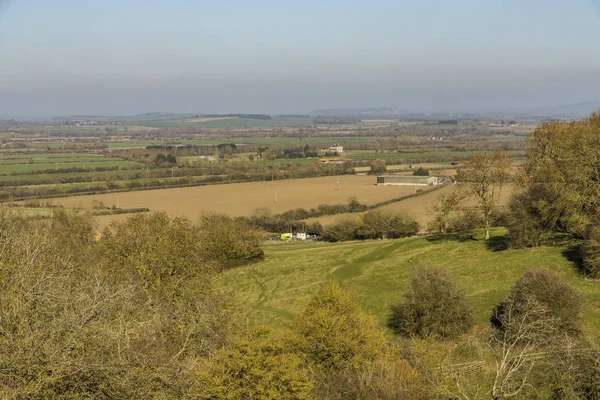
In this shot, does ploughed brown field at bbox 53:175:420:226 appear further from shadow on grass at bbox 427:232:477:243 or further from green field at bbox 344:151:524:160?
green field at bbox 344:151:524:160

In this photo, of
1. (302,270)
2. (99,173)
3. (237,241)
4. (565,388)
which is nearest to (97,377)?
(565,388)

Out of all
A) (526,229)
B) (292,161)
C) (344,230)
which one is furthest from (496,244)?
(292,161)

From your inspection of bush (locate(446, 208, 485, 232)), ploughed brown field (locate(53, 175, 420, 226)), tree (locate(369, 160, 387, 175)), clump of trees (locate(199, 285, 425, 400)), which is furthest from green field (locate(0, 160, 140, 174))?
clump of trees (locate(199, 285, 425, 400))

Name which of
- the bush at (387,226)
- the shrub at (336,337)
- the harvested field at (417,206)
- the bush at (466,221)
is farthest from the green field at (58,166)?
the shrub at (336,337)

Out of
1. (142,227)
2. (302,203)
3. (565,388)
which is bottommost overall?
(302,203)

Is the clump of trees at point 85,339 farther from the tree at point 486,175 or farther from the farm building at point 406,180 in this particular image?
the farm building at point 406,180

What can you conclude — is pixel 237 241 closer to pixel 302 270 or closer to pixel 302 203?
pixel 302 270

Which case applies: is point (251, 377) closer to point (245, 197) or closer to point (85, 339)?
point (85, 339)
